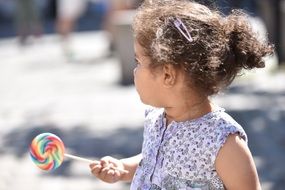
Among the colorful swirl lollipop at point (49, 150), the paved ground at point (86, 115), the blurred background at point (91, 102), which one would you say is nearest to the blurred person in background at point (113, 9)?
the blurred background at point (91, 102)

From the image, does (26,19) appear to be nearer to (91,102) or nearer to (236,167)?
(91,102)

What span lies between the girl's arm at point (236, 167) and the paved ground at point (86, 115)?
1.96 m

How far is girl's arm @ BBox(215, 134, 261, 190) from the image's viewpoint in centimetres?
240

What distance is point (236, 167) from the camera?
7.88 ft

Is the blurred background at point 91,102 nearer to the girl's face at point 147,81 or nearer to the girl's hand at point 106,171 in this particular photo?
the girl's face at point 147,81

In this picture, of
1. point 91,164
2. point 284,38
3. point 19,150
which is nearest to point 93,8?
point 284,38

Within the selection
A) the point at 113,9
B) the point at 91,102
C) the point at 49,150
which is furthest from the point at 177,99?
the point at 113,9

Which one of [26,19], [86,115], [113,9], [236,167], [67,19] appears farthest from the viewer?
[26,19]

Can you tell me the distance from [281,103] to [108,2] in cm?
587

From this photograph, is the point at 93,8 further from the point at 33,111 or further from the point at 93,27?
the point at 33,111

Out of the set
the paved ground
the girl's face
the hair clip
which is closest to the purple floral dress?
the girl's face

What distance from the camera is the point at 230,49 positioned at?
2.54 metres

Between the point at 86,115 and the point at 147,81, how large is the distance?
5489 millimetres

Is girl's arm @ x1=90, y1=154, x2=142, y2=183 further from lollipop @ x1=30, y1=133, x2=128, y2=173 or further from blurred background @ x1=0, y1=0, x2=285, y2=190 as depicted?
blurred background @ x1=0, y1=0, x2=285, y2=190
